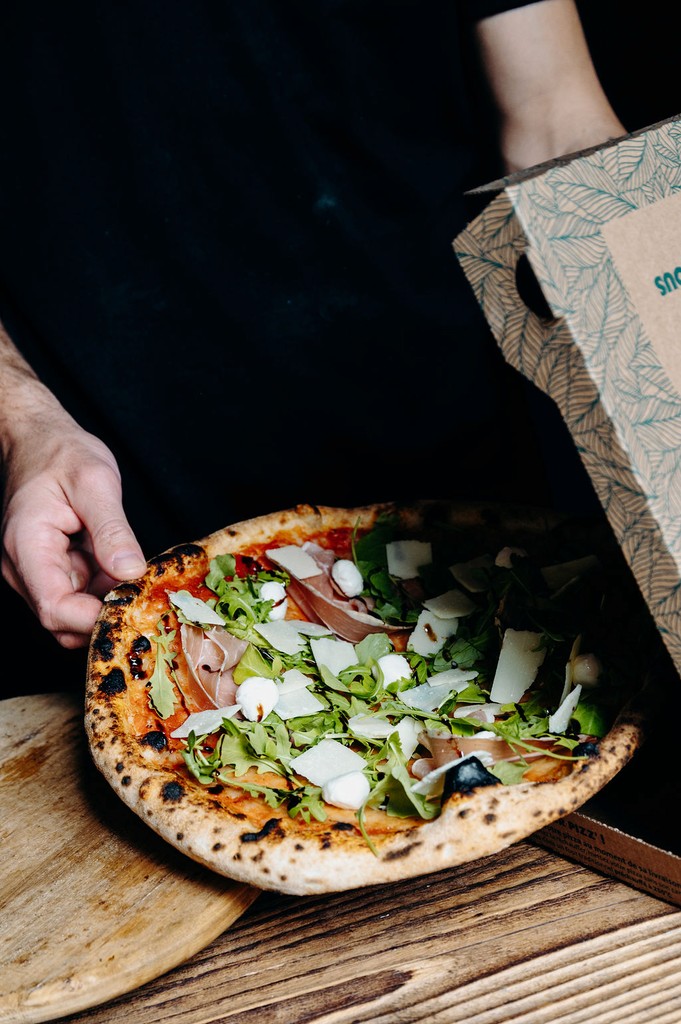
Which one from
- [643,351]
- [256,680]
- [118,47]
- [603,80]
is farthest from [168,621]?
[603,80]

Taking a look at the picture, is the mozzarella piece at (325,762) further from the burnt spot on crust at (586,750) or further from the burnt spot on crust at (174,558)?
the burnt spot on crust at (174,558)

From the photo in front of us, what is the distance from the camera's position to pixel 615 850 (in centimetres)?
108

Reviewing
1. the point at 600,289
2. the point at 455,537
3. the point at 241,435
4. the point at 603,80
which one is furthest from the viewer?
the point at 603,80

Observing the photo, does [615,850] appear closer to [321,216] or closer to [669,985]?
[669,985]

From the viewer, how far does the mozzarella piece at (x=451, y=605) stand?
4.43 feet

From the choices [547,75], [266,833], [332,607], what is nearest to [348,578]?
[332,607]

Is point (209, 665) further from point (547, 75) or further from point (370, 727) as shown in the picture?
point (547, 75)

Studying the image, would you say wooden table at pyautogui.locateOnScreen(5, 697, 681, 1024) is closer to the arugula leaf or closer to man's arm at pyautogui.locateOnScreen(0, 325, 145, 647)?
the arugula leaf

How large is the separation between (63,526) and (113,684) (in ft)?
1.14

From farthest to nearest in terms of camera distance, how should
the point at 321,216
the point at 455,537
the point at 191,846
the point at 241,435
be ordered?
the point at 241,435
the point at 321,216
the point at 455,537
the point at 191,846

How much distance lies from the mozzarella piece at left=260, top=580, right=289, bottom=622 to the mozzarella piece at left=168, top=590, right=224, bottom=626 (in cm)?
8

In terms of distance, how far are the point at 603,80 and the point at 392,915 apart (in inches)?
80.7

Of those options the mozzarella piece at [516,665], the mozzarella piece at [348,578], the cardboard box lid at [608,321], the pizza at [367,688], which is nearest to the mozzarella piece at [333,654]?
the pizza at [367,688]

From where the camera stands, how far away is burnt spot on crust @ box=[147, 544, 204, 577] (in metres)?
1.47
